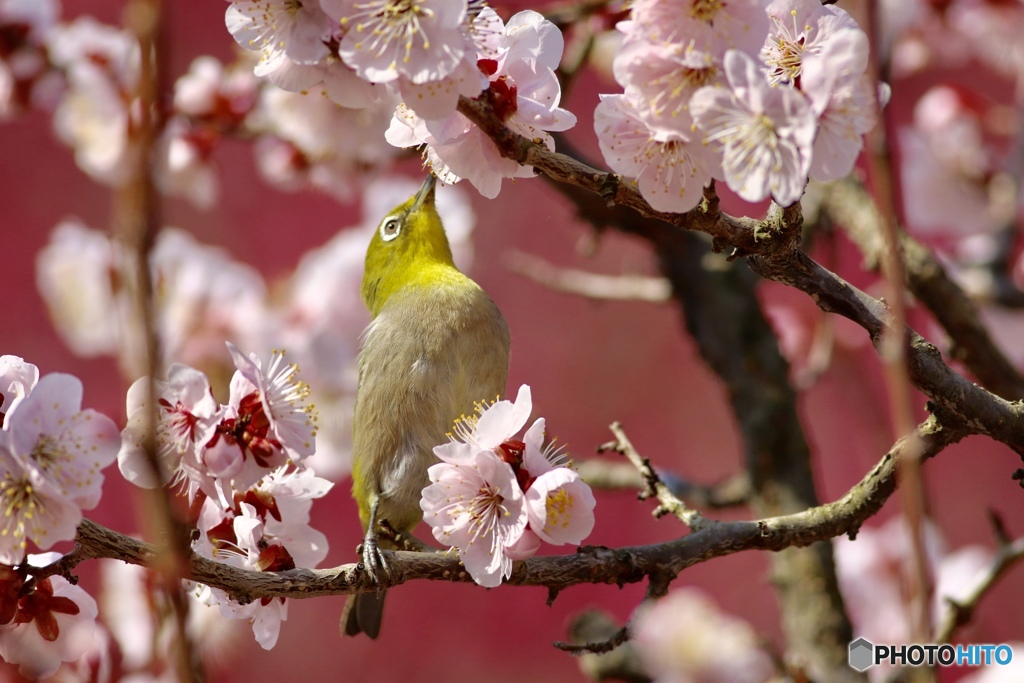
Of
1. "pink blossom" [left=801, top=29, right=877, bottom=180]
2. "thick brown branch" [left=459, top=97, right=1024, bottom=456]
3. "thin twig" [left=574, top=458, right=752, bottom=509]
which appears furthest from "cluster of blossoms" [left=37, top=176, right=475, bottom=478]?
"pink blossom" [left=801, top=29, right=877, bottom=180]

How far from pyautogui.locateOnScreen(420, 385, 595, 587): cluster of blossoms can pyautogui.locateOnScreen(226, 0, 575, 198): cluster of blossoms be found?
298 mm

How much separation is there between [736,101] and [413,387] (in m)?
1.07

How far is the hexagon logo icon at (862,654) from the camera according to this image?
1892 mm

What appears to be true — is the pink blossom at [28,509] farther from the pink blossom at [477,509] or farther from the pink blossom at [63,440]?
the pink blossom at [477,509]

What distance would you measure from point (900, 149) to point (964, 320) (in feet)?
4.80

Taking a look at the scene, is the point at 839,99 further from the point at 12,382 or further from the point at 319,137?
the point at 319,137

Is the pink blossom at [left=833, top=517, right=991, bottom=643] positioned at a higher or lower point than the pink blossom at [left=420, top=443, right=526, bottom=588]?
lower

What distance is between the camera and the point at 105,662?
1560 millimetres

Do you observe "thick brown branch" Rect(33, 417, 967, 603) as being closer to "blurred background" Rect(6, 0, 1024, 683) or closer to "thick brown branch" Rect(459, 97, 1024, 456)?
"thick brown branch" Rect(459, 97, 1024, 456)

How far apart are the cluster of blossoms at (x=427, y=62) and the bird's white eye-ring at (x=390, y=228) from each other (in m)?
1.18

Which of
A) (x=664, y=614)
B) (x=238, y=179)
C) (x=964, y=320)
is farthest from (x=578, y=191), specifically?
(x=238, y=179)

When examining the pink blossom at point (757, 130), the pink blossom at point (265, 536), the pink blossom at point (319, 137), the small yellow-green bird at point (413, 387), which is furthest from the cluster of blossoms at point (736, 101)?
the pink blossom at point (319, 137)

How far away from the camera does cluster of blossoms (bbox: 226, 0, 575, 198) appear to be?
1.00 metres

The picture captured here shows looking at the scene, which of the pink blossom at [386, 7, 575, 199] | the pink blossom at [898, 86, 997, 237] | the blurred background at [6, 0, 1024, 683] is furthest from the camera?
the blurred background at [6, 0, 1024, 683]
